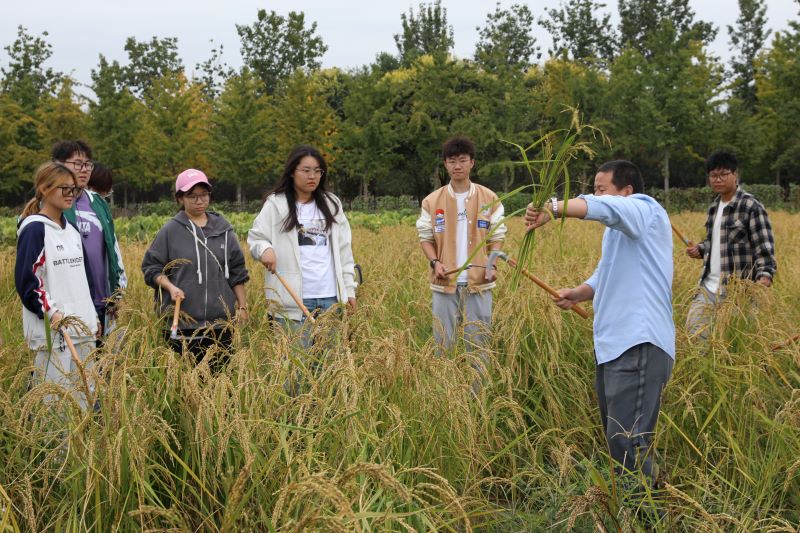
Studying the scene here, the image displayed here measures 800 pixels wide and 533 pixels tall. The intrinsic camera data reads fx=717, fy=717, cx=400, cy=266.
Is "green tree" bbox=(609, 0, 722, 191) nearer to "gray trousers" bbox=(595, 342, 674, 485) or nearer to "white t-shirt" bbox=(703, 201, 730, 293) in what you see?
"white t-shirt" bbox=(703, 201, 730, 293)

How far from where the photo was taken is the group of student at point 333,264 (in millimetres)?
3000

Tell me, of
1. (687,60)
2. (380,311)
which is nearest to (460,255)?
(380,311)

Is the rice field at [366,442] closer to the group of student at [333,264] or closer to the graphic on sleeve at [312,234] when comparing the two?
the group of student at [333,264]

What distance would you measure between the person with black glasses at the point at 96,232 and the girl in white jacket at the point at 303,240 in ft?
2.50

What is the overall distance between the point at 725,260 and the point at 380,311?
234 cm

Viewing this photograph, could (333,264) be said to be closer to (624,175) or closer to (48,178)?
(48,178)

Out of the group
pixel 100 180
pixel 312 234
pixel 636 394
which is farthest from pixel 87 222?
pixel 636 394

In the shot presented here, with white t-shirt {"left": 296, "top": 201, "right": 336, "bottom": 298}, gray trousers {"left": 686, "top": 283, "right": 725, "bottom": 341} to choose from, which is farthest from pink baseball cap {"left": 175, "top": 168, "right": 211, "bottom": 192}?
gray trousers {"left": 686, "top": 283, "right": 725, "bottom": 341}

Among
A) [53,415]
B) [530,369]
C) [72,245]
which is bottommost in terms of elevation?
[530,369]

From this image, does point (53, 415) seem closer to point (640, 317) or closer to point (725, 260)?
point (640, 317)

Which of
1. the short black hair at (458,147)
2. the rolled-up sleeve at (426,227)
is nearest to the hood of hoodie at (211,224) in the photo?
the rolled-up sleeve at (426,227)

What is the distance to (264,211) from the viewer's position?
4172 millimetres

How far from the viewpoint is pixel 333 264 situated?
166 inches

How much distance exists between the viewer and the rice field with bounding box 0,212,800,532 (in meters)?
2.06
